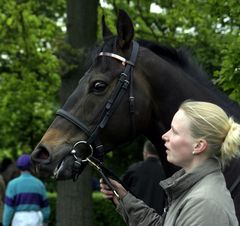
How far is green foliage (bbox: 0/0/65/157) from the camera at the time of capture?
432 inches

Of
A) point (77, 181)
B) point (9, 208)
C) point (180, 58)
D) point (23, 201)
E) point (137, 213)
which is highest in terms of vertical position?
point (180, 58)

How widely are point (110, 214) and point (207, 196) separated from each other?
1125 centimetres

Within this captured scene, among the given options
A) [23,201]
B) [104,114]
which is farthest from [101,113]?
[23,201]

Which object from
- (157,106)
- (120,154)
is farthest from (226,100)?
(120,154)

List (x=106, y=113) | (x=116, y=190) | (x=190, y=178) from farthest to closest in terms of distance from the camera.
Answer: (x=106, y=113) < (x=116, y=190) < (x=190, y=178)

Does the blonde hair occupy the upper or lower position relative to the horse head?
upper

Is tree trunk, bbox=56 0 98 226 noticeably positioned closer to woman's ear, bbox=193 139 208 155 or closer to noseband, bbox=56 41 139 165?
noseband, bbox=56 41 139 165

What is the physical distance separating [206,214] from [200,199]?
7 centimetres

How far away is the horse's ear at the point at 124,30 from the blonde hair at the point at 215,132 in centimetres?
160

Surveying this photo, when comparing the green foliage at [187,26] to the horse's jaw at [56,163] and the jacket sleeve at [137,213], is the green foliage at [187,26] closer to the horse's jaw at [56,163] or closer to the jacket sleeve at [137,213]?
the horse's jaw at [56,163]

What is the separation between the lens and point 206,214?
9.37 ft

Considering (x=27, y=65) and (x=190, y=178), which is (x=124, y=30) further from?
(x=27, y=65)

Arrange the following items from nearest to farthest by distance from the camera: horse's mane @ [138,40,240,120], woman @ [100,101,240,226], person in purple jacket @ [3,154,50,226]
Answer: woman @ [100,101,240,226] → horse's mane @ [138,40,240,120] → person in purple jacket @ [3,154,50,226]

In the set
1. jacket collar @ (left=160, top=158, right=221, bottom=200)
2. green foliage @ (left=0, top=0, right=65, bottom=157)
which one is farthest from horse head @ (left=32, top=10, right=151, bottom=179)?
green foliage @ (left=0, top=0, right=65, bottom=157)
